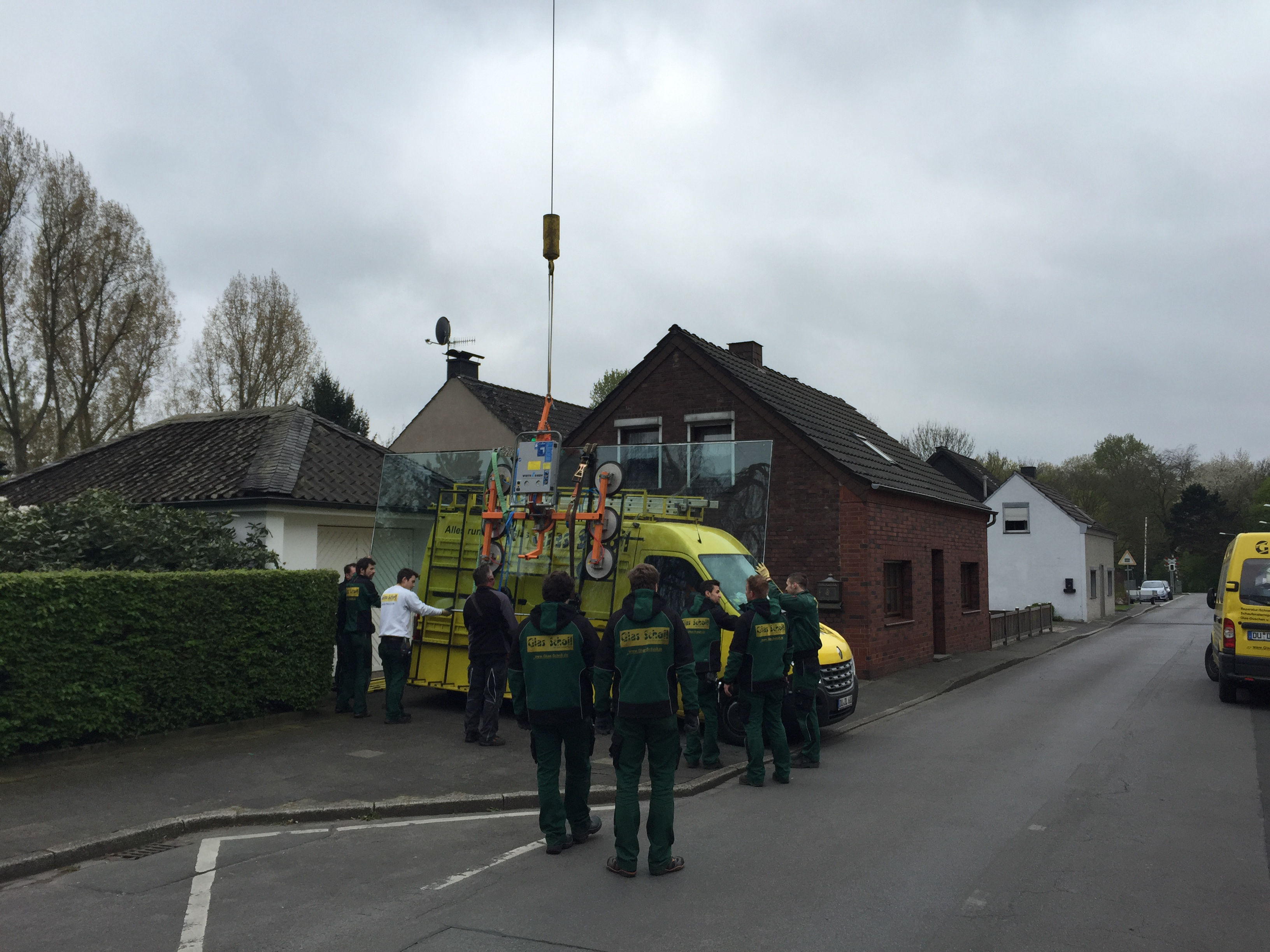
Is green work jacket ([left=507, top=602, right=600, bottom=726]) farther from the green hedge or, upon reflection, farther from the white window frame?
the white window frame

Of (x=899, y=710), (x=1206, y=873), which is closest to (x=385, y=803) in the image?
(x=1206, y=873)

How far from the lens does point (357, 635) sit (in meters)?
11.6

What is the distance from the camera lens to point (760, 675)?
836 centimetres

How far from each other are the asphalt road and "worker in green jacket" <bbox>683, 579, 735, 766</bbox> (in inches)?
29.6

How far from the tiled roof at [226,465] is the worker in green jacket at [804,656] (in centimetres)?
785

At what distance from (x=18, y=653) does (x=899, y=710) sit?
1052cm

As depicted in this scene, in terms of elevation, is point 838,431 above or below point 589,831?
above

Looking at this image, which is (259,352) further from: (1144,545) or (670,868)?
(1144,545)

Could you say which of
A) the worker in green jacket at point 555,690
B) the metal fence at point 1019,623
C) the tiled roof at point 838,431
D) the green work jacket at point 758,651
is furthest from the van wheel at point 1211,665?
the worker in green jacket at point 555,690

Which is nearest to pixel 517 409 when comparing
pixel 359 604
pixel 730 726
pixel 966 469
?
pixel 966 469

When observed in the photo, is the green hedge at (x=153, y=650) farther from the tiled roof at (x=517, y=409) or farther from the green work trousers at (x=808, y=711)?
the tiled roof at (x=517, y=409)

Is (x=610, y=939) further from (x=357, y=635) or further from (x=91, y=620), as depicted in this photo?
(x=357, y=635)

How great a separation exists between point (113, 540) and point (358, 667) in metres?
3.15

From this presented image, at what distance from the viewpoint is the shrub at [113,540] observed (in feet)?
33.9
